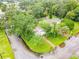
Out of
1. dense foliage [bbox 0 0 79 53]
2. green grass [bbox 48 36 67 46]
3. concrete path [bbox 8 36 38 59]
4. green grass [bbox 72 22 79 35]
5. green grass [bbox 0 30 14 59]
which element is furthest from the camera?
green grass [bbox 72 22 79 35]

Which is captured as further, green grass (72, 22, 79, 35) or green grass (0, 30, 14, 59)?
green grass (72, 22, 79, 35)

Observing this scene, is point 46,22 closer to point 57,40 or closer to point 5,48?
point 57,40

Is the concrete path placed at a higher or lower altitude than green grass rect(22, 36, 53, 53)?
lower

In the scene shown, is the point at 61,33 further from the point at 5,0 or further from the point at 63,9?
the point at 5,0

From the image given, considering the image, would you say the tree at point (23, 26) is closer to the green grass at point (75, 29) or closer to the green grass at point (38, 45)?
the green grass at point (38, 45)

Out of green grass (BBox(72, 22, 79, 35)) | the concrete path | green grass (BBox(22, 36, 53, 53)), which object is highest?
green grass (BBox(72, 22, 79, 35))

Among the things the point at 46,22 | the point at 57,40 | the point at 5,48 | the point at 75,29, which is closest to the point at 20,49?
the point at 5,48

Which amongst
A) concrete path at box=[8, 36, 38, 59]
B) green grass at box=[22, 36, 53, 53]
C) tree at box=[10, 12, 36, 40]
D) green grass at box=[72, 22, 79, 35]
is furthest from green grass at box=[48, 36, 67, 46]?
concrete path at box=[8, 36, 38, 59]

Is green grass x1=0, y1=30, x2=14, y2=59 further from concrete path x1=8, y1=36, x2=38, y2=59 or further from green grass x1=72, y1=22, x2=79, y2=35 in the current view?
→ green grass x1=72, y1=22, x2=79, y2=35

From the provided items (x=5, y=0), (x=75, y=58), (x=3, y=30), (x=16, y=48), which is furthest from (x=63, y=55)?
(x=5, y=0)
